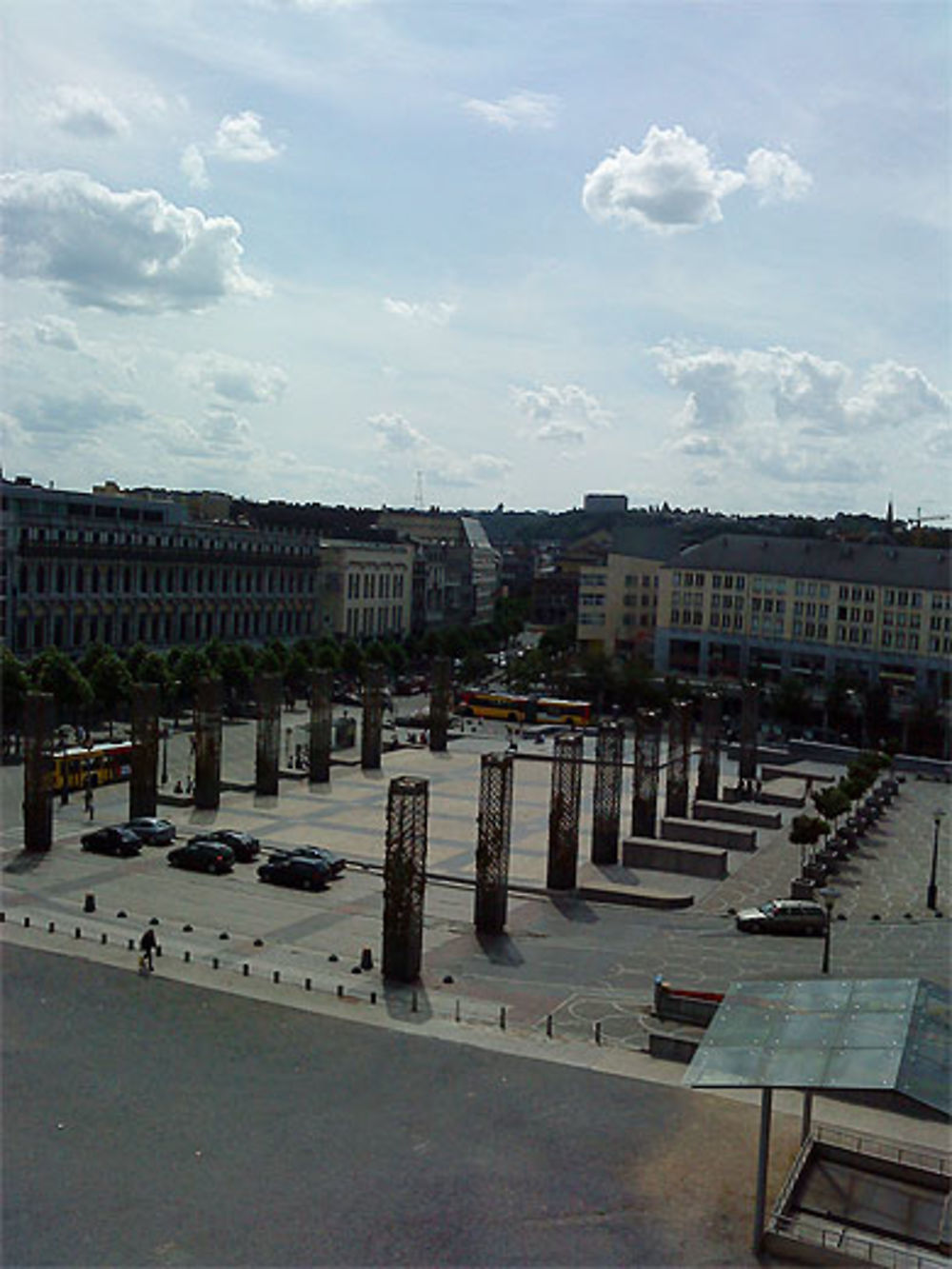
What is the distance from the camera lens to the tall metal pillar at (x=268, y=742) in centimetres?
5616

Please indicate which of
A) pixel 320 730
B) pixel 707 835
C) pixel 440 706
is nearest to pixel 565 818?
pixel 707 835

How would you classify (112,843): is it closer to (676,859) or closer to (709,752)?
(676,859)

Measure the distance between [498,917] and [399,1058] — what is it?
1217 centimetres

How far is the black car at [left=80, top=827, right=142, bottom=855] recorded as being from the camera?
145 ft

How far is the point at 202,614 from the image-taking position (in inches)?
3912

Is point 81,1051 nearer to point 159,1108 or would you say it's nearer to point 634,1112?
point 159,1108

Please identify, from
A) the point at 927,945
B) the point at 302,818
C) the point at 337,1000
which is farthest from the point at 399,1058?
the point at 302,818

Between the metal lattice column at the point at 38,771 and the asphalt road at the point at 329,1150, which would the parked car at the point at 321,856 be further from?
the asphalt road at the point at 329,1150

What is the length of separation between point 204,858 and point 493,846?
36.1ft

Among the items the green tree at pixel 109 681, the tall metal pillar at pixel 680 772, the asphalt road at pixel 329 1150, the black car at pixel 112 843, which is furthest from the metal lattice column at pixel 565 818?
the green tree at pixel 109 681

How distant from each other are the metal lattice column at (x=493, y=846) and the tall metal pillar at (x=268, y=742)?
20.1 meters

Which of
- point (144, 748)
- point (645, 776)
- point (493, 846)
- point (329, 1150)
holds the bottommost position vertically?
point (329, 1150)

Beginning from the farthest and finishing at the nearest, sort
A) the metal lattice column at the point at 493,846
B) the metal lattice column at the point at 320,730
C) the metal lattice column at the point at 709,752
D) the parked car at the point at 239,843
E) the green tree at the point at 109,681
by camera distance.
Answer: the green tree at the point at 109,681, the metal lattice column at the point at 709,752, the metal lattice column at the point at 320,730, the parked car at the point at 239,843, the metal lattice column at the point at 493,846

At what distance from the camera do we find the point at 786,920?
39375 millimetres
